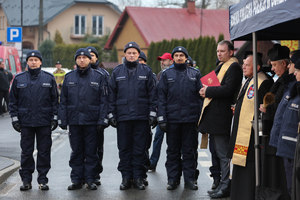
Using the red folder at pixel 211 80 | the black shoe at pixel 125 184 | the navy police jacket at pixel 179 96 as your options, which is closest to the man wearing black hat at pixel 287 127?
the red folder at pixel 211 80

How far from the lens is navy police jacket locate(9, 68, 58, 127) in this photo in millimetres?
9172

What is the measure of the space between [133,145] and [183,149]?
2.32 feet

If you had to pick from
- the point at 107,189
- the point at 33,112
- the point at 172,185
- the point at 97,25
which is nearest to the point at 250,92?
the point at 172,185

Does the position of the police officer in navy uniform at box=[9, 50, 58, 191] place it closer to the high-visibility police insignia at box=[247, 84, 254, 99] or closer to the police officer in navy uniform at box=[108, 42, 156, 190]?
the police officer in navy uniform at box=[108, 42, 156, 190]

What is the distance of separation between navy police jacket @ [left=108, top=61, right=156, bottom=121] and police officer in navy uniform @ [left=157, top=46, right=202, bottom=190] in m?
0.19

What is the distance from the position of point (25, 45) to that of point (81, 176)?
223 feet

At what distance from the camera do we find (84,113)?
30.1 feet

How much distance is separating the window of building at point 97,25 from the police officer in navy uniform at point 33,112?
66.1m

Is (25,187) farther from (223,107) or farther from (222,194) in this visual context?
(223,107)

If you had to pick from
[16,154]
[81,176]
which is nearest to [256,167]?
[81,176]

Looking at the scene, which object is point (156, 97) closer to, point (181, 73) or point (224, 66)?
point (181, 73)

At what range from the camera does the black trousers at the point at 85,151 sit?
9.27m

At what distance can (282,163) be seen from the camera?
7.12m

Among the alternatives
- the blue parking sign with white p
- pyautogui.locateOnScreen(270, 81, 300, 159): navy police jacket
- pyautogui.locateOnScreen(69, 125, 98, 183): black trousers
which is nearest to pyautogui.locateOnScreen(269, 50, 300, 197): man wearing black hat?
pyautogui.locateOnScreen(270, 81, 300, 159): navy police jacket
